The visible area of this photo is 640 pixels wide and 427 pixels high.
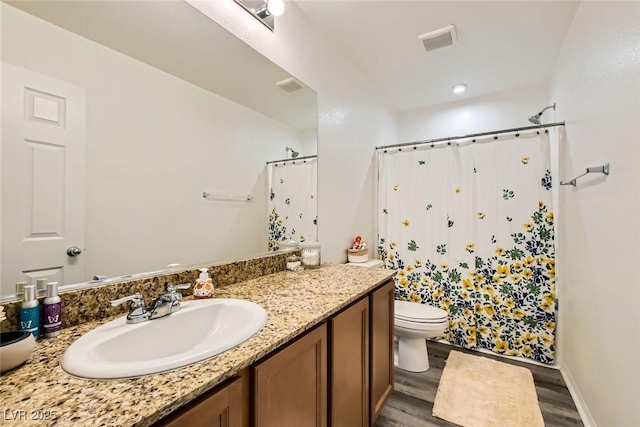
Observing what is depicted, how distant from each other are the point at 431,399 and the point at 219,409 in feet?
5.29

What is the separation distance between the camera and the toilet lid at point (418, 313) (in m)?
1.97

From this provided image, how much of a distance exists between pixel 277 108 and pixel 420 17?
116cm

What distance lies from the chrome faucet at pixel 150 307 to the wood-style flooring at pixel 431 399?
4.36 ft

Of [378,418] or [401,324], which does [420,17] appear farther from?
[378,418]

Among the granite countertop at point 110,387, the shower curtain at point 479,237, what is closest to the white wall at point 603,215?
the shower curtain at point 479,237

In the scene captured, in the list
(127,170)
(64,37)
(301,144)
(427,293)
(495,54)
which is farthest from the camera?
(427,293)

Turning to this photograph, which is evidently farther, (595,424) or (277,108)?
(277,108)

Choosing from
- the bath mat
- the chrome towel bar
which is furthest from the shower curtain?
the chrome towel bar

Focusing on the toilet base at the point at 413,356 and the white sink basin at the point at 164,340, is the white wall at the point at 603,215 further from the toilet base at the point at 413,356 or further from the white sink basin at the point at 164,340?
the white sink basin at the point at 164,340

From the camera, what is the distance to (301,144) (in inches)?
70.9

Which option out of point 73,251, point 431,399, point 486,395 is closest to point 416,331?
point 431,399

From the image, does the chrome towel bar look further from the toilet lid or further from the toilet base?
the toilet base

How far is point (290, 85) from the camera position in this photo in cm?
170

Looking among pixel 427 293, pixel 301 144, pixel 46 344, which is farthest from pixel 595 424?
pixel 46 344
